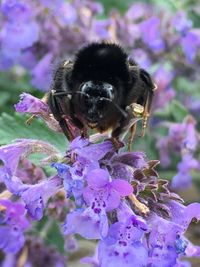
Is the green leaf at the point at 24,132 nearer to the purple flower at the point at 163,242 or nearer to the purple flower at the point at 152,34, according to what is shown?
the purple flower at the point at 163,242

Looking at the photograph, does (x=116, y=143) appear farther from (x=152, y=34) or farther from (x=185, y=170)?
(x=152, y=34)

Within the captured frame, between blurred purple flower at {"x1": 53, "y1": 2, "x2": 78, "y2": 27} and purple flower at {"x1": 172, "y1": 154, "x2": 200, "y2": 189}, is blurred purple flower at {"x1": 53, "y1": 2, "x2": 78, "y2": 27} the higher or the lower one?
the higher one

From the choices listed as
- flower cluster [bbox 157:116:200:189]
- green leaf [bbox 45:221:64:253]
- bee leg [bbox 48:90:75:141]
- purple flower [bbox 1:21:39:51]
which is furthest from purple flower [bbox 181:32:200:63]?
bee leg [bbox 48:90:75:141]

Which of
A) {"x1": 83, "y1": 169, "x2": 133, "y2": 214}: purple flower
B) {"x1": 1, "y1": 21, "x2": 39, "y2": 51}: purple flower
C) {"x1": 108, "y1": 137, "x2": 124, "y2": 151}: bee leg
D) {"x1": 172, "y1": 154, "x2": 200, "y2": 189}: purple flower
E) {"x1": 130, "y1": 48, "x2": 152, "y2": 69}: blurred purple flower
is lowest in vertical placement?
{"x1": 172, "y1": 154, "x2": 200, "y2": 189}: purple flower

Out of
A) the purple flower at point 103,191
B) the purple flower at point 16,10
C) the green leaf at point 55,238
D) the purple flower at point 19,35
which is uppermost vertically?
the purple flower at point 16,10

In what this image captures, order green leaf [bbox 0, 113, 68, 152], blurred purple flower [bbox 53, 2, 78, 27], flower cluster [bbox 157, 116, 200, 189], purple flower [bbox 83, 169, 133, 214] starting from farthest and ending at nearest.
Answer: blurred purple flower [bbox 53, 2, 78, 27] → flower cluster [bbox 157, 116, 200, 189] → green leaf [bbox 0, 113, 68, 152] → purple flower [bbox 83, 169, 133, 214]

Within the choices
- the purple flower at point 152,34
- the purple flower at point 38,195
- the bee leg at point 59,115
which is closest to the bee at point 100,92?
the bee leg at point 59,115

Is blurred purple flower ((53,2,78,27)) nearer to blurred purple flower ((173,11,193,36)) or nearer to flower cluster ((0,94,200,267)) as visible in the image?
blurred purple flower ((173,11,193,36))
